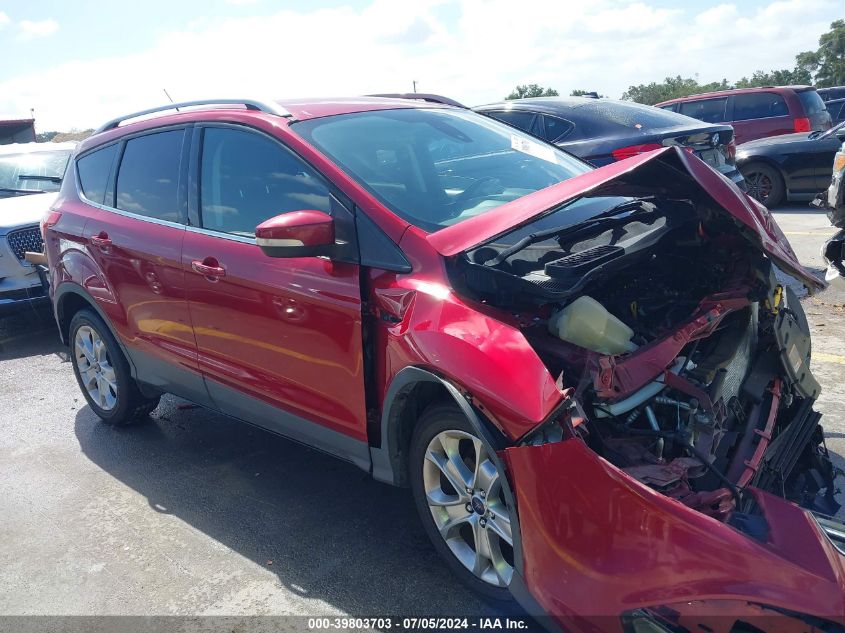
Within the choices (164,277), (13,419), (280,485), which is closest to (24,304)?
(13,419)

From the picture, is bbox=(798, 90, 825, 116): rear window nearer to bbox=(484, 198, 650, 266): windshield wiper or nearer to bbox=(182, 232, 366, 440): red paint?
bbox=(484, 198, 650, 266): windshield wiper

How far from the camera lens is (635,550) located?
2248mm

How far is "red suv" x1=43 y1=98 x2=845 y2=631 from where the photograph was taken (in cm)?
229

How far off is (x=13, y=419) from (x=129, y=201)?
2076mm

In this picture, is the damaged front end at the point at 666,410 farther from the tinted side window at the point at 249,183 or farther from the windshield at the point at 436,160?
the tinted side window at the point at 249,183

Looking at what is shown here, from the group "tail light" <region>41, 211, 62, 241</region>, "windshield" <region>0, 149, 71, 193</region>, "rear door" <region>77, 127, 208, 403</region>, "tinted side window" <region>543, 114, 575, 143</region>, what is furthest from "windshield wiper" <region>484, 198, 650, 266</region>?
"windshield" <region>0, 149, 71, 193</region>

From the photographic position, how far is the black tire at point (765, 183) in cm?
1094

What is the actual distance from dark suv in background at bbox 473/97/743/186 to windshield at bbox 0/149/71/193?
5.06 meters

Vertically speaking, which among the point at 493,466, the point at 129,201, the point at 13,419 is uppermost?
the point at 129,201

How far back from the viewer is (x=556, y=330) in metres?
2.80

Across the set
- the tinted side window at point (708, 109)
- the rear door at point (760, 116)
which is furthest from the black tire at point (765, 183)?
the tinted side window at point (708, 109)

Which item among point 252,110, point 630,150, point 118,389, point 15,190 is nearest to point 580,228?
point 252,110

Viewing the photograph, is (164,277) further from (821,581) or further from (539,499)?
(821,581)

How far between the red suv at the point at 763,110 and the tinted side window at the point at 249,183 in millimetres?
10556
